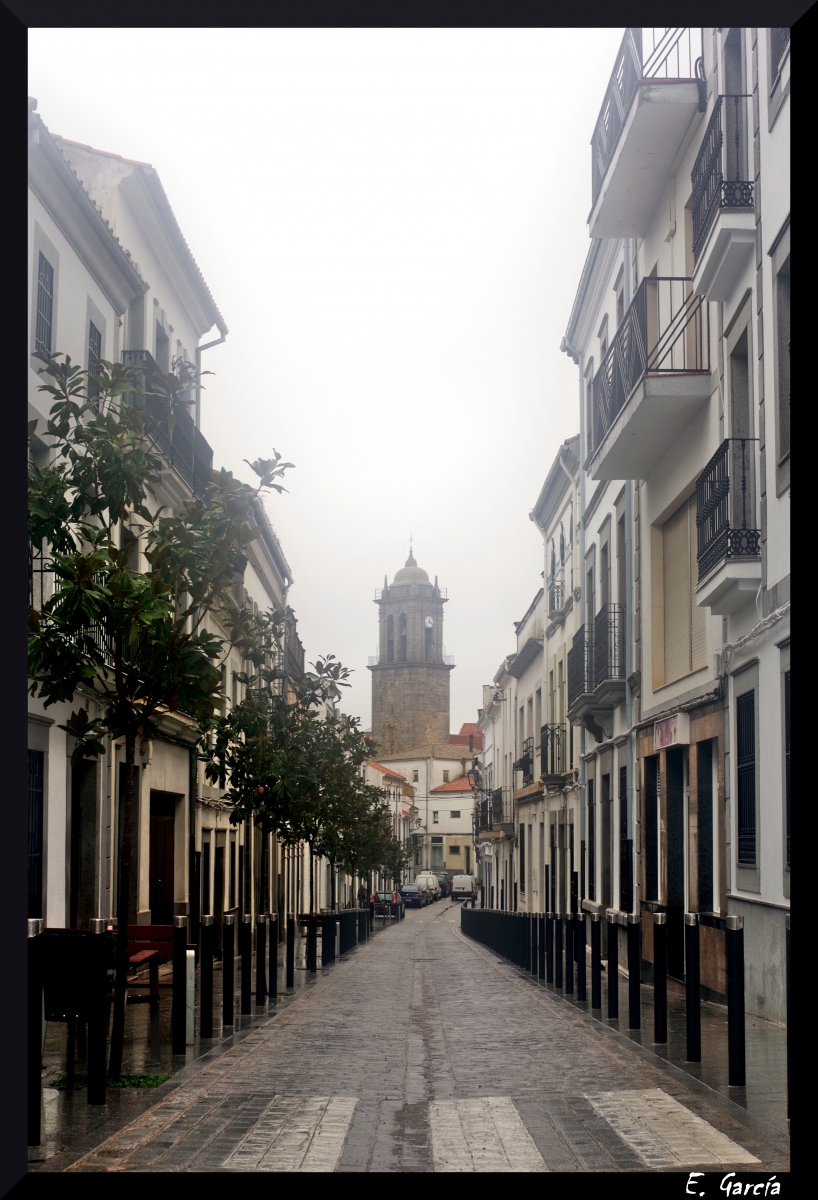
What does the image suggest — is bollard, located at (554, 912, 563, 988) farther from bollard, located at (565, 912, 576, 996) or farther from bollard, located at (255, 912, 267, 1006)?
bollard, located at (255, 912, 267, 1006)

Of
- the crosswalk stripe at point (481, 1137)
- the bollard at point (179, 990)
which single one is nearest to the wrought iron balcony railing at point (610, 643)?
the bollard at point (179, 990)

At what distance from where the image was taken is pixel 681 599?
1708 cm

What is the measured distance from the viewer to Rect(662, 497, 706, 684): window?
1616cm

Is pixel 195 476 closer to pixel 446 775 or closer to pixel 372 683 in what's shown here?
pixel 446 775

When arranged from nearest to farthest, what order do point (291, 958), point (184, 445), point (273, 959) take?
point (273, 959), point (291, 958), point (184, 445)

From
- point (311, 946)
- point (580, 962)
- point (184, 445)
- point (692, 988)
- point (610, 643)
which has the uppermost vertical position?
point (184, 445)

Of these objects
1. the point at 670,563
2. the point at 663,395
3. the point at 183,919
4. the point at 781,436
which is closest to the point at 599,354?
the point at 670,563

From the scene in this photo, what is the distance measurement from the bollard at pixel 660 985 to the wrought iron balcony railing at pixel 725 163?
6.18 m

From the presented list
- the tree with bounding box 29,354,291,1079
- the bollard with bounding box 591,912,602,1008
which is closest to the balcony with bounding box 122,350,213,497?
the tree with bounding box 29,354,291,1079

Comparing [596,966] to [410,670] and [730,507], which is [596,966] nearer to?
[730,507]

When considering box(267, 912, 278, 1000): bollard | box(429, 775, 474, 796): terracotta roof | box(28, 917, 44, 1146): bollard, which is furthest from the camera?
box(429, 775, 474, 796): terracotta roof

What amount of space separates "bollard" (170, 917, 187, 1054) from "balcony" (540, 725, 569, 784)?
21.4 metres

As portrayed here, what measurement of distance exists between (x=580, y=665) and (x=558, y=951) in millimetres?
7926

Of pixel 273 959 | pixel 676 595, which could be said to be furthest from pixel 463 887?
pixel 273 959
